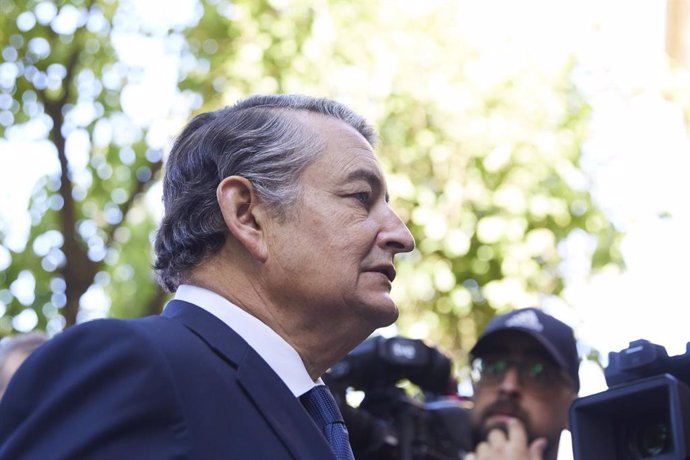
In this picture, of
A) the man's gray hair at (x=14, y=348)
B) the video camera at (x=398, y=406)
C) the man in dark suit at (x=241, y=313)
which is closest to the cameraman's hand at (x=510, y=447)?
the video camera at (x=398, y=406)

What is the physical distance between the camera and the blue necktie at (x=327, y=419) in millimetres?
2566

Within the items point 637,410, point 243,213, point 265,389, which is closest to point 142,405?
point 265,389

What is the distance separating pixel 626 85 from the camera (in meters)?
9.08

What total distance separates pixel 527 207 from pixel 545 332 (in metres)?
4.27

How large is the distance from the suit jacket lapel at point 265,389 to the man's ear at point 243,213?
0.73ft

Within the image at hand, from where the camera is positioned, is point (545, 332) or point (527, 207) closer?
point (545, 332)

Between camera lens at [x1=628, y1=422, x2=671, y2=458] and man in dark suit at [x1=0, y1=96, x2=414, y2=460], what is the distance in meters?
0.70

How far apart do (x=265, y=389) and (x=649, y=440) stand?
1.01 metres

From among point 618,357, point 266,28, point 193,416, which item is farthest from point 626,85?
point 193,416

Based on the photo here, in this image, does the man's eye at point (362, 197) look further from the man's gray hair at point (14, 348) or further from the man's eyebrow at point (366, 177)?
the man's gray hair at point (14, 348)

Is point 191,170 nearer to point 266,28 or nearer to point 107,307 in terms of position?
point 266,28

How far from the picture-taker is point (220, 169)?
9.05 ft

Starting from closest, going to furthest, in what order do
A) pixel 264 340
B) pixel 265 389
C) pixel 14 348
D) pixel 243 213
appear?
pixel 265 389 < pixel 264 340 < pixel 243 213 < pixel 14 348

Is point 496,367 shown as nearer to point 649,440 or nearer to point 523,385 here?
point 523,385
